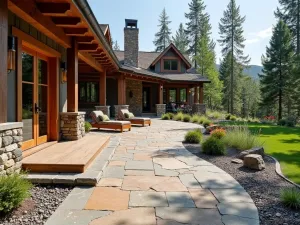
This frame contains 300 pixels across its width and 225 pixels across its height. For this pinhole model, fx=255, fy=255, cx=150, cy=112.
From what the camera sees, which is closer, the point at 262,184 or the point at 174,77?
the point at 262,184

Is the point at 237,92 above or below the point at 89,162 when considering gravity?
above

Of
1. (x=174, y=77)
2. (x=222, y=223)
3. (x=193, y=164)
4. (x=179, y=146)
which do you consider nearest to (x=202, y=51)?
(x=174, y=77)

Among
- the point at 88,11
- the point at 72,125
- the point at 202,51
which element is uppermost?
the point at 202,51

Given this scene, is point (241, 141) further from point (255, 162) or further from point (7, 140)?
point (7, 140)

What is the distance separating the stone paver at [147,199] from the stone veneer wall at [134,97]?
53.5 ft

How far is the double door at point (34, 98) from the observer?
517cm

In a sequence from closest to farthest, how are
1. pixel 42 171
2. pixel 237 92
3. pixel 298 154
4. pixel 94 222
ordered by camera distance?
pixel 94 222
pixel 42 171
pixel 298 154
pixel 237 92

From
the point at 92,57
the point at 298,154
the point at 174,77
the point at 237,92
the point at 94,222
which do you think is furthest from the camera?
the point at 237,92

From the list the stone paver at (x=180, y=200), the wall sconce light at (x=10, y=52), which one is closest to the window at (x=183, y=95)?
the wall sconce light at (x=10, y=52)

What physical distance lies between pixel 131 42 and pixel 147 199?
60.9 ft

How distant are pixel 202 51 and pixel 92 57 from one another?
2328cm

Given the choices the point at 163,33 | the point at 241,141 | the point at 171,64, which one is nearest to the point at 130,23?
the point at 171,64

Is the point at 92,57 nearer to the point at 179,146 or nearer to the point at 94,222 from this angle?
the point at 179,146

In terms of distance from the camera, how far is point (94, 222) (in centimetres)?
280
